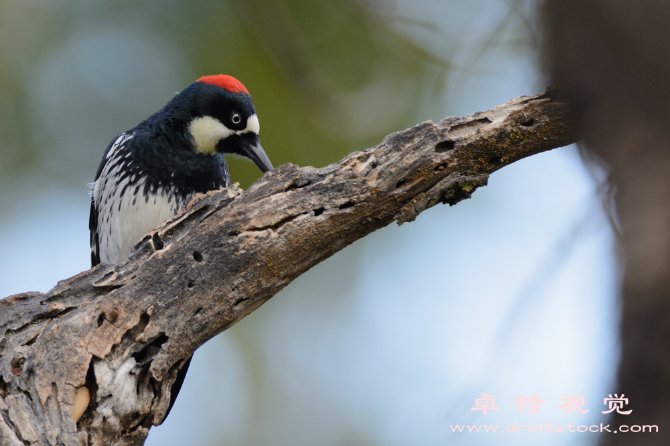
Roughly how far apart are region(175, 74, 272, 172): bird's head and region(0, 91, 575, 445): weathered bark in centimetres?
137

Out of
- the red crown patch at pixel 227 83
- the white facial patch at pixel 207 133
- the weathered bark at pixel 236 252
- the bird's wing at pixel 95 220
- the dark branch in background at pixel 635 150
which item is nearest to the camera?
the dark branch in background at pixel 635 150

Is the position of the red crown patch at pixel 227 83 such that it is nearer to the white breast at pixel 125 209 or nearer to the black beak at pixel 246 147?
the black beak at pixel 246 147

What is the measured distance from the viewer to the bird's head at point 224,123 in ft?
13.6

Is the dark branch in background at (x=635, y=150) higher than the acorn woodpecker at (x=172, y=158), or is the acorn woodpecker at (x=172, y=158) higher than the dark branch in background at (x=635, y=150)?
the acorn woodpecker at (x=172, y=158)

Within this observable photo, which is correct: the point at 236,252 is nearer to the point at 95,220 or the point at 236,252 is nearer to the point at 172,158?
the point at 172,158

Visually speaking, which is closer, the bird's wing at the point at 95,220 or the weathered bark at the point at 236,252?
the weathered bark at the point at 236,252

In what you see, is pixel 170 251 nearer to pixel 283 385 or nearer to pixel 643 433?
pixel 643 433

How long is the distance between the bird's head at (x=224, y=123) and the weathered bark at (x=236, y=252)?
1.37 meters

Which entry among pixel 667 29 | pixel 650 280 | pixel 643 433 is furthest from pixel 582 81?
pixel 643 433

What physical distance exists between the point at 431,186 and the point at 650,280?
5.56 ft

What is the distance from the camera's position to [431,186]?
2820 mm

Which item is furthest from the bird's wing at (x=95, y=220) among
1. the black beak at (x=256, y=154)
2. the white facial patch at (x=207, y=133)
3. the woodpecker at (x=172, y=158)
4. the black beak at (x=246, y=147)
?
the black beak at (x=256, y=154)

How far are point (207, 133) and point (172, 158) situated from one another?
0.32 metres

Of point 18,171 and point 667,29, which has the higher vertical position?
point 18,171
